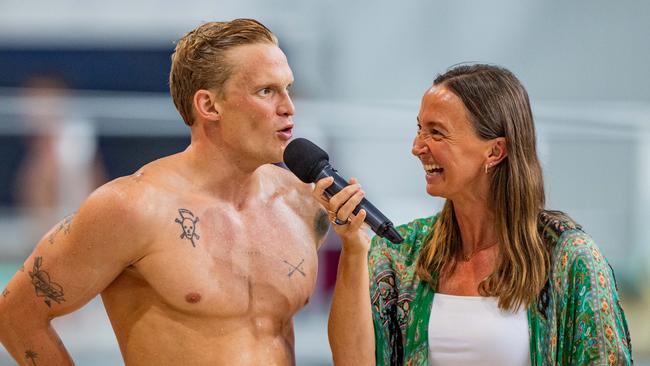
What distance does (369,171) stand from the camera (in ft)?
15.4

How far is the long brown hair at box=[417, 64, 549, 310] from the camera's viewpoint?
2.03 m

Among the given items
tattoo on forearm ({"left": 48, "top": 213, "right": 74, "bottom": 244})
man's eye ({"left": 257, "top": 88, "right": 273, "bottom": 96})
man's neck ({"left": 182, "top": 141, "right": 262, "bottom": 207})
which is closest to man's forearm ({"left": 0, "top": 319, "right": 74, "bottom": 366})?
tattoo on forearm ({"left": 48, "top": 213, "right": 74, "bottom": 244})

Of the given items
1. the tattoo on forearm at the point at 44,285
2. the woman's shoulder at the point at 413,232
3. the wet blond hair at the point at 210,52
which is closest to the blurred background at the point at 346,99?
the woman's shoulder at the point at 413,232

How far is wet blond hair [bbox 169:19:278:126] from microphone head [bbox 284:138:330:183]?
22 centimetres

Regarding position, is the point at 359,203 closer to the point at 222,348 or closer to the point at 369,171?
the point at 222,348

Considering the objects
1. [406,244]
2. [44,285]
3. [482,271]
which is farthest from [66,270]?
[482,271]

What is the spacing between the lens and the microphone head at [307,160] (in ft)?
6.10

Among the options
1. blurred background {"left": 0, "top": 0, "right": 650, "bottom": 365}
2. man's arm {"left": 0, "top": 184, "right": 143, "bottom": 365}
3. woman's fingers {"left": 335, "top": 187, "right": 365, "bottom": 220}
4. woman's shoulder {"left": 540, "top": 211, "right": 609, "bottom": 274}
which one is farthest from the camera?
blurred background {"left": 0, "top": 0, "right": 650, "bottom": 365}

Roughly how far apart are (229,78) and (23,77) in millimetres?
3262

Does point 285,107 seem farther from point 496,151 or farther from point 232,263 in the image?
point 496,151

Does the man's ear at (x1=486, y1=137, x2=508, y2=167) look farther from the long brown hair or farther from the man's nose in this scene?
the man's nose

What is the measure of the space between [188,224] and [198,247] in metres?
0.05

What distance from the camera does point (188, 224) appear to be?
195cm

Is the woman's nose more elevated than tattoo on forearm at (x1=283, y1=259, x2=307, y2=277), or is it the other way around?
the woman's nose
